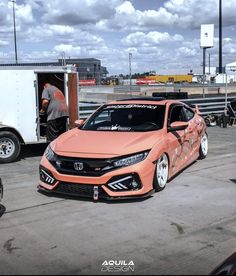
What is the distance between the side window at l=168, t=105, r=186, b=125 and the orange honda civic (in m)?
0.02

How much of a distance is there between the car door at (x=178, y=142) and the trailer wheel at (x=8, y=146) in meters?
3.81

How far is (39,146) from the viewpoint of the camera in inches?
508

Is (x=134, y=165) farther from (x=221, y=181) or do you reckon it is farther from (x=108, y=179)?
(x=221, y=181)

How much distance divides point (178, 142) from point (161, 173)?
1.05 meters

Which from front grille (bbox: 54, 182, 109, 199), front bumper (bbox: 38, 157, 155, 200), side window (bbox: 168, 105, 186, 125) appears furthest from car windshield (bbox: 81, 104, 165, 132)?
front grille (bbox: 54, 182, 109, 199)

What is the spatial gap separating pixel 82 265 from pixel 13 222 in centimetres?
175

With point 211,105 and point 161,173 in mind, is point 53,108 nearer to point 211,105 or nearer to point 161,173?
point 161,173

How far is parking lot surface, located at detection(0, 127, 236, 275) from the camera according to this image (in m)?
4.59

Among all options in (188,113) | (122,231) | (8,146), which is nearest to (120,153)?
(122,231)

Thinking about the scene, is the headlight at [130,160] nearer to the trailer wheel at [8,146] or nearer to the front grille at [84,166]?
the front grille at [84,166]

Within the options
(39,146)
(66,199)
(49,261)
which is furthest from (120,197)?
(39,146)

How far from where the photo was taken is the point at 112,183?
6.69 metres

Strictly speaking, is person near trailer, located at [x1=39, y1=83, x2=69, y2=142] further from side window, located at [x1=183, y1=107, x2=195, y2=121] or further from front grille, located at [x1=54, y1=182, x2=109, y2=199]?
front grille, located at [x1=54, y1=182, x2=109, y2=199]

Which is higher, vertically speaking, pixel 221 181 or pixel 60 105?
pixel 60 105
